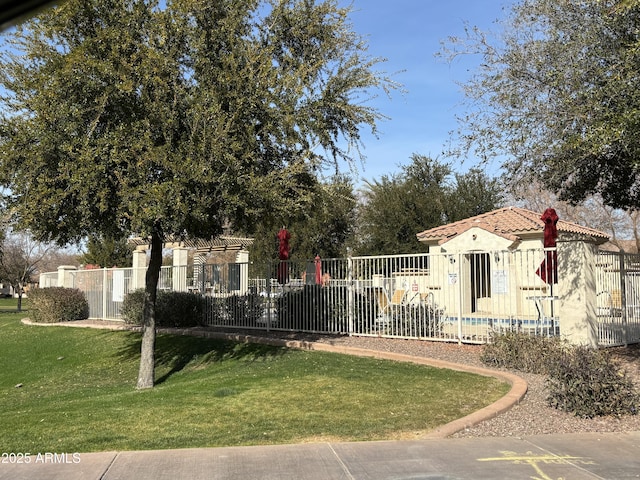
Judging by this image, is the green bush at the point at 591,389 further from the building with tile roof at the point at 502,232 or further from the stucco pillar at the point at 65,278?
the stucco pillar at the point at 65,278

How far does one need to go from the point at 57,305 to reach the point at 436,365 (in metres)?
16.3

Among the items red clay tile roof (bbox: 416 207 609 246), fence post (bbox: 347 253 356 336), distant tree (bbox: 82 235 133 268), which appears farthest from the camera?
distant tree (bbox: 82 235 133 268)

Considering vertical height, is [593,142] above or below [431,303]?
above

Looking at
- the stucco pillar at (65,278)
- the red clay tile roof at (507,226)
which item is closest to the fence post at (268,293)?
the red clay tile roof at (507,226)

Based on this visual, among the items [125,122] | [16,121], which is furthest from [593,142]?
[16,121]

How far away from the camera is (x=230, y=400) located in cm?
775

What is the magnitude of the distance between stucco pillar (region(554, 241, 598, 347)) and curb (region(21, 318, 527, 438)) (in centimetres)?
208

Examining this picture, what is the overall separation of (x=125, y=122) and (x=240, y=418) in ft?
17.0

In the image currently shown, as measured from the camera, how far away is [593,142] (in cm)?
762

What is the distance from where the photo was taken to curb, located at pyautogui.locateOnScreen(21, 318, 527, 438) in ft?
21.2

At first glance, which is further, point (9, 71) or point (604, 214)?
point (604, 214)

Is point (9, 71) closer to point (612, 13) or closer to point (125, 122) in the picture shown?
point (125, 122)

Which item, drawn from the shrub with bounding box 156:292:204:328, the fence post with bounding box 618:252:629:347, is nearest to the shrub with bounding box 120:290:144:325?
the shrub with bounding box 156:292:204:328

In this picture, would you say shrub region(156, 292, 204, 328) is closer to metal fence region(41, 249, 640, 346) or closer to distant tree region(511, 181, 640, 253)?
metal fence region(41, 249, 640, 346)
